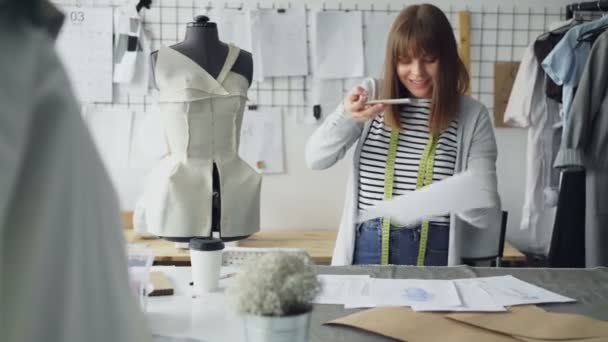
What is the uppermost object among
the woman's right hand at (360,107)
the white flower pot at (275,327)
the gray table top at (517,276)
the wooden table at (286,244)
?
the woman's right hand at (360,107)

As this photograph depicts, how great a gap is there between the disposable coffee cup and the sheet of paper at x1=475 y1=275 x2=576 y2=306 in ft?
1.87

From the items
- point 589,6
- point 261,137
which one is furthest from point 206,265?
point 589,6

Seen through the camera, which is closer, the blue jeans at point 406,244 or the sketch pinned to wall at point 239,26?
the blue jeans at point 406,244

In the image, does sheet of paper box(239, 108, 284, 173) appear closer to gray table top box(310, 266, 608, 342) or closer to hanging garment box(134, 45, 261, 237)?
hanging garment box(134, 45, 261, 237)

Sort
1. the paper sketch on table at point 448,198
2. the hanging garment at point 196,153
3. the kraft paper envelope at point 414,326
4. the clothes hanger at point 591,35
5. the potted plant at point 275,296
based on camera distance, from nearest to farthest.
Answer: the potted plant at point 275,296 < the kraft paper envelope at point 414,326 < the paper sketch on table at point 448,198 < the hanging garment at point 196,153 < the clothes hanger at point 591,35

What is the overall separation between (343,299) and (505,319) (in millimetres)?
306

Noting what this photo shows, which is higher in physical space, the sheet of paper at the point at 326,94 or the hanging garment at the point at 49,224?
the sheet of paper at the point at 326,94

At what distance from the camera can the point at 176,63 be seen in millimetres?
2000

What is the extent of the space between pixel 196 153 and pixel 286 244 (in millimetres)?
757

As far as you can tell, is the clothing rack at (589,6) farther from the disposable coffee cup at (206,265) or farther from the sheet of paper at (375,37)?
the disposable coffee cup at (206,265)

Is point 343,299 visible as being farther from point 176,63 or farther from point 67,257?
point 176,63

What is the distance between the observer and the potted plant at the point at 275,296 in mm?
772

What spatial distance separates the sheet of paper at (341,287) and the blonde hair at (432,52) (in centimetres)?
53

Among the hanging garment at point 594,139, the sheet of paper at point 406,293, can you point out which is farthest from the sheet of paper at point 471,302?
the hanging garment at point 594,139
